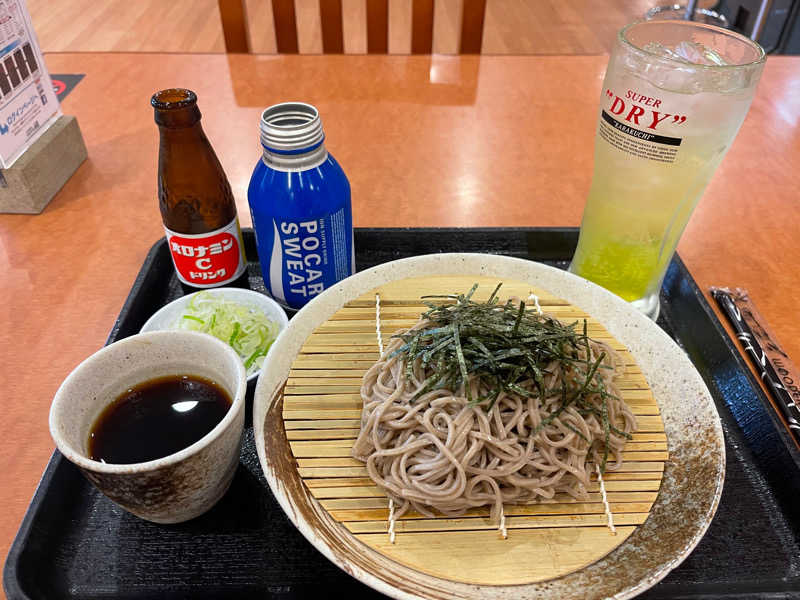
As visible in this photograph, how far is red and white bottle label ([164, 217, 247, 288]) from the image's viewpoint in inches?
52.6

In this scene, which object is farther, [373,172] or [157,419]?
[373,172]

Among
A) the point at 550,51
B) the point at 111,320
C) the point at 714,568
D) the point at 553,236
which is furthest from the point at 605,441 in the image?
the point at 550,51

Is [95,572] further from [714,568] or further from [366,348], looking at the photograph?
[714,568]

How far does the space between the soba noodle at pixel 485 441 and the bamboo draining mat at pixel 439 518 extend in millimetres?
26

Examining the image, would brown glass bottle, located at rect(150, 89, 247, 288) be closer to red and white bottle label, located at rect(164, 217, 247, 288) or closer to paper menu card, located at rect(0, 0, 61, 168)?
red and white bottle label, located at rect(164, 217, 247, 288)

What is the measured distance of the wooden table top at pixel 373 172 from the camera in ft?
4.77

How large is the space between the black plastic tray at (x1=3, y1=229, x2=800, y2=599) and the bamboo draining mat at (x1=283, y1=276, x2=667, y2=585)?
0.11 metres

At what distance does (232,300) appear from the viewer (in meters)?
1.36

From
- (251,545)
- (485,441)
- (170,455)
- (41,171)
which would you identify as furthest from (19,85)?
(485,441)

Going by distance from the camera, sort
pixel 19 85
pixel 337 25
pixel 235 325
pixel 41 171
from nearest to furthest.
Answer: pixel 235 325, pixel 19 85, pixel 41 171, pixel 337 25

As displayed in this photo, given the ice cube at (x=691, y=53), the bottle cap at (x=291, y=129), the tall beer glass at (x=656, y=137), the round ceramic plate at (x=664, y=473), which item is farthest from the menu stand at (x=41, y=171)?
the ice cube at (x=691, y=53)

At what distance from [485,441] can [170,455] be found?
0.52 meters

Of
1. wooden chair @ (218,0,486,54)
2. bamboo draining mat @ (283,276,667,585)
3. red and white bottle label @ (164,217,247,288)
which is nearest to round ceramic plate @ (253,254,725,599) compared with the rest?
bamboo draining mat @ (283,276,667,585)

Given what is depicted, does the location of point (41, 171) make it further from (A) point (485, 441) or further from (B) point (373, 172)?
(A) point (485, 441)
